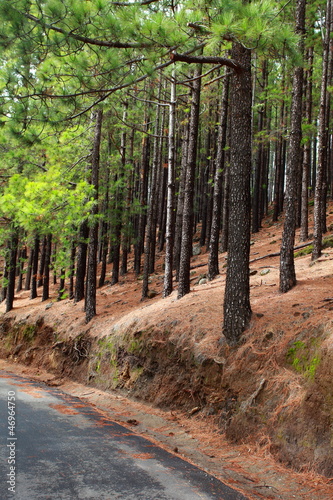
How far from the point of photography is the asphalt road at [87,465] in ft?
13.8

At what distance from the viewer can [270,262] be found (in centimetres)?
1455

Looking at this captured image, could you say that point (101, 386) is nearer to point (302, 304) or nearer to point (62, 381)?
point (62, 381)

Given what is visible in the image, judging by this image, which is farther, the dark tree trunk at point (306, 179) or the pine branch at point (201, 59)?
the dark tree trunk at point (306, 179)

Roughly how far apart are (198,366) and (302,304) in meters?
2.39

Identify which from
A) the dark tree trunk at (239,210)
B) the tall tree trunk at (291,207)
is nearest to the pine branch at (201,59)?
the dark tree trunk at (239,210)

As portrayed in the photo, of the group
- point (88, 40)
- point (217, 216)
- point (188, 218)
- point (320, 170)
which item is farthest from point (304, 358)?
point (320, 170)

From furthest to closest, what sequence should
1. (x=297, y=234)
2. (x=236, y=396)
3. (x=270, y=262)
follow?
(x=297, y=234) → (x=270, y=262) → (x=236, y=396)

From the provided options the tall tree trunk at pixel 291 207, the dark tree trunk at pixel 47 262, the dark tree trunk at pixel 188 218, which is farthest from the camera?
the dark tree trunk at pixel 47 262

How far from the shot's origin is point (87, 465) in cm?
494

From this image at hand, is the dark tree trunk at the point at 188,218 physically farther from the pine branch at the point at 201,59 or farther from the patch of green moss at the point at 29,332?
the patch of green moss at the point at 29,332

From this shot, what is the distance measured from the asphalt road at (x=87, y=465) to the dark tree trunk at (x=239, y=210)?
2872 mm

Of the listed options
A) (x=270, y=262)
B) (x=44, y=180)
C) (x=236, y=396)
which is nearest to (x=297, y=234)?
(x=270, y=262)

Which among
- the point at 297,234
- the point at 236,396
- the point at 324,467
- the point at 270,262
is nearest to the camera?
the point at 324,467

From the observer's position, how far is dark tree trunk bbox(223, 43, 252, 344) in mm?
7812
